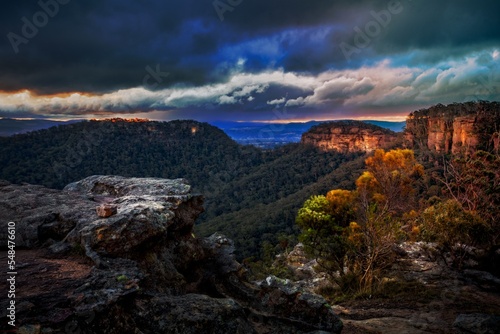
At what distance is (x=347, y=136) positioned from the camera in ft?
456

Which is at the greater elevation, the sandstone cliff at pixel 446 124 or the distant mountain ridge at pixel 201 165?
the sandstone cliff at pixel 446 124

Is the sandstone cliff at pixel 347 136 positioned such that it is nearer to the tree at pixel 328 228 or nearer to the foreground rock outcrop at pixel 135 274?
the tree at pixel 328 228

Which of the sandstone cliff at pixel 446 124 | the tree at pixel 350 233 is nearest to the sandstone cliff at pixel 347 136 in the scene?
the sandstone cliff at pixel 446 124

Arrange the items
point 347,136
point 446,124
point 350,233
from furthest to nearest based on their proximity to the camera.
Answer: point 347,136 < point 446,124 < point 350,233

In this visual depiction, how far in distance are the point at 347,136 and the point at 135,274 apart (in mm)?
142774

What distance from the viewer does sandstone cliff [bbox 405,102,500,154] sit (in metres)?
66.6

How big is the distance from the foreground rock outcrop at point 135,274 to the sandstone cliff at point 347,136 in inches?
5007

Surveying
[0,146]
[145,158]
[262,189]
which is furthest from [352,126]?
[0,146]

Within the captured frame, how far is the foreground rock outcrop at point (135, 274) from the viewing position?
4898 millimetres

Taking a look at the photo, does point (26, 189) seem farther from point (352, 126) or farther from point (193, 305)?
point (352, 126)

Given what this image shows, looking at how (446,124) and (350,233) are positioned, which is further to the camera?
(446,124)

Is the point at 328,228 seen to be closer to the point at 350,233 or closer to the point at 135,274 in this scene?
the point at 350,233

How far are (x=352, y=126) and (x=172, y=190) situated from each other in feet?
476

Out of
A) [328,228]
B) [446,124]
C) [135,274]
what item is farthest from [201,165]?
[135,274]
